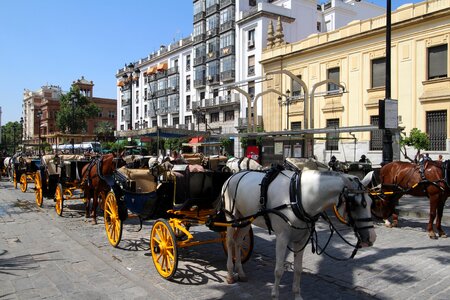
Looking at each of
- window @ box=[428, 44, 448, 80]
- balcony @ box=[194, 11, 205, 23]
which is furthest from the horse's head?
balcony @ box=[194, 11, 205, 23]

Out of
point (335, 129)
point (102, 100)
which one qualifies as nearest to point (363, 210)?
point (335, 129)

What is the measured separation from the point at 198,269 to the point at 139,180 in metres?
2.03

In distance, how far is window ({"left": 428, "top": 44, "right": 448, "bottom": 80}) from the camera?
22.0 metres

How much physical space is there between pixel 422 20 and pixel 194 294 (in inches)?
901

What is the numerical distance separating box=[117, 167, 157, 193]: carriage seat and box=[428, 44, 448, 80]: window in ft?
67.5

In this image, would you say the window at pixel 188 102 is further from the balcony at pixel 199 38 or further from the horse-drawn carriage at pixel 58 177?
the horse-drawn carriage at pixel 58 177

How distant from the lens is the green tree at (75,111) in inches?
2489

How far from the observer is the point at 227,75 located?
1672 inches

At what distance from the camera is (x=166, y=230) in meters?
5.62

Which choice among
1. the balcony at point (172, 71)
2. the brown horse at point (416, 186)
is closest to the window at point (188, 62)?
the balcony at point (172, 71)

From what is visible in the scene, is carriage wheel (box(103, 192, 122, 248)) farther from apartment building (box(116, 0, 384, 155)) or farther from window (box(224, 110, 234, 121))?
window (box(224, 110, 234, 121))

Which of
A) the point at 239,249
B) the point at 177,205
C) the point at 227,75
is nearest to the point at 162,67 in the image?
the point at 227,75

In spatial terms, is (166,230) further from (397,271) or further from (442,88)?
(442,88)

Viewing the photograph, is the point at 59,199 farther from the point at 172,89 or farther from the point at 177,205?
the point at 172,89
